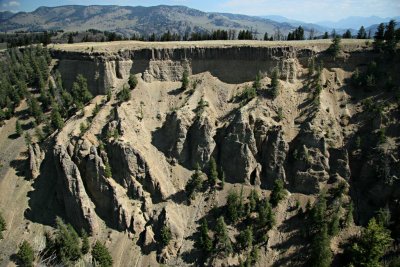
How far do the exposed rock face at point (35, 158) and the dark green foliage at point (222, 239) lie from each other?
50.0 metres

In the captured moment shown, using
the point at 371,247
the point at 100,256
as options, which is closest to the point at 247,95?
the point at 371,247

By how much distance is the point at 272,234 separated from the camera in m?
71.7

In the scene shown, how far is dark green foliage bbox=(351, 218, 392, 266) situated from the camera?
192 ft

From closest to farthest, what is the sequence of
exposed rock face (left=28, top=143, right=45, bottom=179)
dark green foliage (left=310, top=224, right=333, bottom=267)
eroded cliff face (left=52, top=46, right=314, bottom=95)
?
dark green foliage (left=310, top=224, right=333, bottom=267) < exposed rock face (left=28, top=143, right=45, bottom=179) < eroded cliff face (left=52, top=46, right=314, bottom=95)

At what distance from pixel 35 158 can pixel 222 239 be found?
53.6 m

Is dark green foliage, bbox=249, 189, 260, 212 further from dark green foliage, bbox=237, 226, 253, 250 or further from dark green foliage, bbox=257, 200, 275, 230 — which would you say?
dark green foliage, bbox=237, 226, 253, 250

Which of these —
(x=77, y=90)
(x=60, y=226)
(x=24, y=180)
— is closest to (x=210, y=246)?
(x=60, y=226)

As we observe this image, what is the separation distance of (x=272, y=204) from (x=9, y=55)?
10945cm

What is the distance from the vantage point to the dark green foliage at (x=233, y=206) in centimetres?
7256

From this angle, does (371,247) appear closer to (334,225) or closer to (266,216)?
(334,225)

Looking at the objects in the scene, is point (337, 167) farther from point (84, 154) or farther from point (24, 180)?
point (24, 180)

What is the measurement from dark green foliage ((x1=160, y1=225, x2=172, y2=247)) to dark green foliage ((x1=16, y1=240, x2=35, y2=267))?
28.2 metres

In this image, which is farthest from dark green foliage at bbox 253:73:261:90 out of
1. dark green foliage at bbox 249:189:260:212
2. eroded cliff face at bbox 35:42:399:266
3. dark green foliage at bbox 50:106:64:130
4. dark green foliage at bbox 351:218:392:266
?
dark green foliage at bbox 50:106:64:130

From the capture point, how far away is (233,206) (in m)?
72.7
